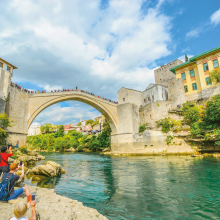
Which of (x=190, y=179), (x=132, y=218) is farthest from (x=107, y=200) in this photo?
(x=190, y=179)

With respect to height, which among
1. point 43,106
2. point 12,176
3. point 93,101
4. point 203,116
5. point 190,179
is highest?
point 93,101

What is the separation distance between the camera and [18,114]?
16.2 metres

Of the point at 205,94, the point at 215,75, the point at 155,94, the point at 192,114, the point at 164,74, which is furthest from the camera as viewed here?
the point at 164,74

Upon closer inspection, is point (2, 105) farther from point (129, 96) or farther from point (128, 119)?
point (129, 96)

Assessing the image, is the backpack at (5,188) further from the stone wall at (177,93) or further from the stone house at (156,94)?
the stone house at (156,94)

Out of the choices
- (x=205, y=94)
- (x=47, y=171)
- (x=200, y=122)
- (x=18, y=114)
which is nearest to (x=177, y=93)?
(x=205, y=94)

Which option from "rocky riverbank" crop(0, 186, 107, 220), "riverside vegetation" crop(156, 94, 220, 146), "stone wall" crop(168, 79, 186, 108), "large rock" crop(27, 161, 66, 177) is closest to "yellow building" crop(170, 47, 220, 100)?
"stone wall" crop(168, 79, 186, 108)

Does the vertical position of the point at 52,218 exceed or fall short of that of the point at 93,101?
it falls short

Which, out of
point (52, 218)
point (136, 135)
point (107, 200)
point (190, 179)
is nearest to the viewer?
point (52, 218)

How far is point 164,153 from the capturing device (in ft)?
60.8

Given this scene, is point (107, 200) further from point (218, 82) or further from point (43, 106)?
point (218, 82)

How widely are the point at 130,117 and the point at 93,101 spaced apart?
625 centimetres

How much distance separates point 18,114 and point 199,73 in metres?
21.8

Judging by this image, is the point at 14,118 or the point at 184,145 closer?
the point at 14,118
